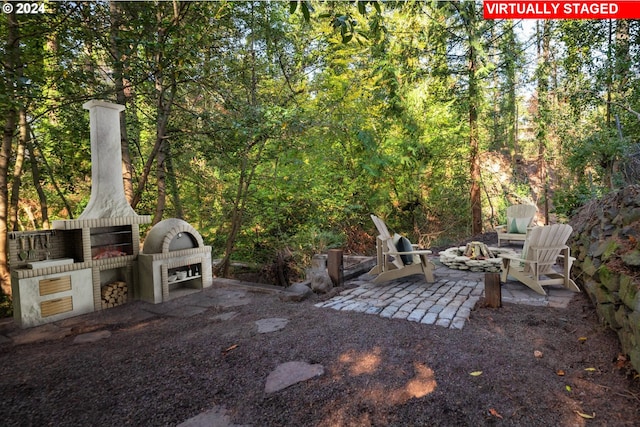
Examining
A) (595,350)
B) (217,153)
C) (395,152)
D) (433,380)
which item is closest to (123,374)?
(433,380)

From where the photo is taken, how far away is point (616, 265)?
3.00 m

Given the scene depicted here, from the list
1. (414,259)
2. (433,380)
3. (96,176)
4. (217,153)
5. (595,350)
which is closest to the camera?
(433,380)

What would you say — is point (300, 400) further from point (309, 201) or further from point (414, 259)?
point (309, 201)

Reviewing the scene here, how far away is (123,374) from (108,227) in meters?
2.55

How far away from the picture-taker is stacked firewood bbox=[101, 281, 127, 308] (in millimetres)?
4082

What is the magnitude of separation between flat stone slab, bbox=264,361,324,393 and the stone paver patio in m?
1.25

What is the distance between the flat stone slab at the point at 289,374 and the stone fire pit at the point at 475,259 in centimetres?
389

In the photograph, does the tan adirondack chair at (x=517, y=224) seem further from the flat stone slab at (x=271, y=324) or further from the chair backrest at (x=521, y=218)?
the flat stone slab at (x=271, y=324)

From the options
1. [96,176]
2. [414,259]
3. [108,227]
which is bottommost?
[414,259]

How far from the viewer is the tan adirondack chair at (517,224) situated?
7016 mm

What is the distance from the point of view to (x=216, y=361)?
2545 millimetres

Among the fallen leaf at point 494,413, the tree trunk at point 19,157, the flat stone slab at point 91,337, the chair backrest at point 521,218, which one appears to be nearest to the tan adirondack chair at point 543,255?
the fallen leaf at point 494,413

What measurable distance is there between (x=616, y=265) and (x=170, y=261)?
4.87 metres

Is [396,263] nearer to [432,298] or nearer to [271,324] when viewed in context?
[432,298]
